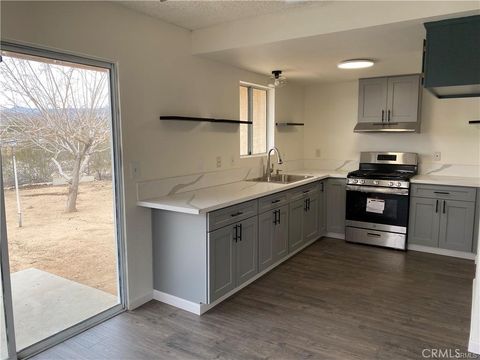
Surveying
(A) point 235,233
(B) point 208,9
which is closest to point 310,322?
(A) point 235,233

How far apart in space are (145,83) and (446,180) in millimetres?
3536

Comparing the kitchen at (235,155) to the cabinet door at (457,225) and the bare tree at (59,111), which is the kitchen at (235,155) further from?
the bare tree at (59,111)

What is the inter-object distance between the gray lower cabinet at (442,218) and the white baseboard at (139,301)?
314 centimetres

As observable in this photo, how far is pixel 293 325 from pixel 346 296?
71 centimetres

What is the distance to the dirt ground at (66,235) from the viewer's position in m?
2.29

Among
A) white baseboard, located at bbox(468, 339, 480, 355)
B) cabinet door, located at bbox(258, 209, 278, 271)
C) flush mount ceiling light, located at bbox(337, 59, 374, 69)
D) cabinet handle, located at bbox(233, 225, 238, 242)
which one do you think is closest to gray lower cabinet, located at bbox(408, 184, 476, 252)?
flush mount ceiling light, located at bbox(337, 59, 374, 69)

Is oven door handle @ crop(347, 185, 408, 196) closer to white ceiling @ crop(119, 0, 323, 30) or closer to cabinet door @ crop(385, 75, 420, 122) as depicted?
cabinet door @ crop(385, 75, 420, 122)

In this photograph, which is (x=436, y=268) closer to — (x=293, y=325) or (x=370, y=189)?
(x=370, y=189)

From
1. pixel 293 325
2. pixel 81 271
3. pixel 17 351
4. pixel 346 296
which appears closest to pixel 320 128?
pixel 346 296

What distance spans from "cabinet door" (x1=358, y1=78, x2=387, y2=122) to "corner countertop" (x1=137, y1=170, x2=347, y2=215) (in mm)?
1617

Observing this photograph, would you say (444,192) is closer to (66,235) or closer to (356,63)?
(356,63)

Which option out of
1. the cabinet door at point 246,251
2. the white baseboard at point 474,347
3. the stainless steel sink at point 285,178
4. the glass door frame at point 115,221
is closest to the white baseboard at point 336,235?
the stainless steel sink at point 285,178

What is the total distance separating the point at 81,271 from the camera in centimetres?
270

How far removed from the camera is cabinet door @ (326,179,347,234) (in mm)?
4766
